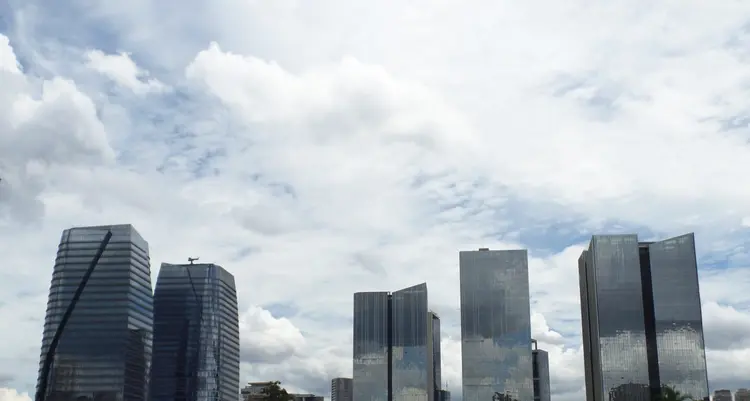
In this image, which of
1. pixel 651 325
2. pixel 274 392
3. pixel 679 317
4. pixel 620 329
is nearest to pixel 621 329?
pixel 620 329

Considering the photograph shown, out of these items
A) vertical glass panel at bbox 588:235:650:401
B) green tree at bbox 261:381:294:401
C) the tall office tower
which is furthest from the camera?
vertical glass panel at bbox 588:235:650:401

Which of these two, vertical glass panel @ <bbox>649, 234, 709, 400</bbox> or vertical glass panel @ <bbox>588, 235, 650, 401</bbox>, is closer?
vertical glass panel @ <bbox>649, 234, 709, 400</bbox>

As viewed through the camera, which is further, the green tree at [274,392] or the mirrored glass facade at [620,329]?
the mirrored glass facade at [620,329]

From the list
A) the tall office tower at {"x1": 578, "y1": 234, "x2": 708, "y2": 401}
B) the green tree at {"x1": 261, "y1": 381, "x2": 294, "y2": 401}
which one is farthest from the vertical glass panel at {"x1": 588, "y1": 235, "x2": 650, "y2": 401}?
the green tree at {"x1": 261, "y1": 381, "x2": 294, "y2": 401}

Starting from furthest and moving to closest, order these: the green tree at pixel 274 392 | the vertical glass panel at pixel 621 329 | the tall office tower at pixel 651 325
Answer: the vertical glass panel at pixel 621 329 → the tall office tower at pixel 651 325 → the green tree at pixel 274 392

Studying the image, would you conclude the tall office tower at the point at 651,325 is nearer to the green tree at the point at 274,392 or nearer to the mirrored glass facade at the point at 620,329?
the mirrored glass facade at the point at 620,329

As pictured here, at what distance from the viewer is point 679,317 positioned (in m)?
193

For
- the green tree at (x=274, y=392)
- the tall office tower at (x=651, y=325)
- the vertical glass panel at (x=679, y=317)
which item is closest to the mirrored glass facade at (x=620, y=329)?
the tall office tower at (x=651, y=325)

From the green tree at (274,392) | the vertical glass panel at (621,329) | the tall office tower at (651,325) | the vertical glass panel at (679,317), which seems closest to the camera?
the green tree at (274,392)

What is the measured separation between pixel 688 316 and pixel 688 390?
16.2 meters

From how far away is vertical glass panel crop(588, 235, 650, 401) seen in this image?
19412 cm

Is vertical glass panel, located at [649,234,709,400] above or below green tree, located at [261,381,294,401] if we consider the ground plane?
above

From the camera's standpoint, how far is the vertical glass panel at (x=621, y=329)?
637 ft

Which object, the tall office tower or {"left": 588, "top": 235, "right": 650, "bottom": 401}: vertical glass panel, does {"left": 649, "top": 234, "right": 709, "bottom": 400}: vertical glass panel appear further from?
{"left": 588, "top": 235, "right": 650, "bottom": 401}: vertical glass panel
